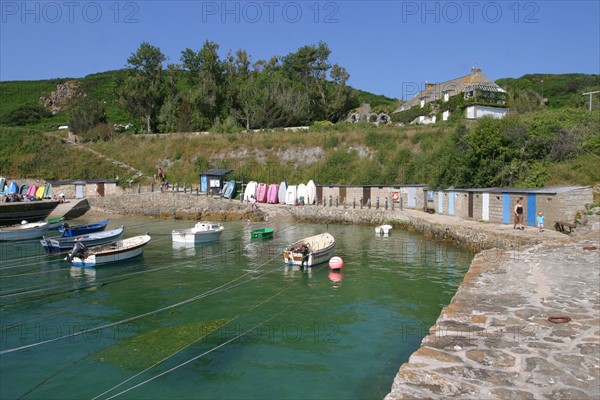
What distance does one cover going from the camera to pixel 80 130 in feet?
223

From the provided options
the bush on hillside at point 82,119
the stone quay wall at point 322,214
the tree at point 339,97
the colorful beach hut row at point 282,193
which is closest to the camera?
the stone quay wall at point 322,214

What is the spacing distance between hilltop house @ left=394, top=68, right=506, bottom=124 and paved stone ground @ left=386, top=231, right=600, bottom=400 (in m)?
45.0

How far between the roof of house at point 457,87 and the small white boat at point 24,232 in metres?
50.3

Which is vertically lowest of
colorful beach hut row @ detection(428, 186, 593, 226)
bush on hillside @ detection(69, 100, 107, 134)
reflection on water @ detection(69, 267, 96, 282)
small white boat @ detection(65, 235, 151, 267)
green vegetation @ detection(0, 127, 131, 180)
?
reflection on water @ detection(69, 267, 96, 282)

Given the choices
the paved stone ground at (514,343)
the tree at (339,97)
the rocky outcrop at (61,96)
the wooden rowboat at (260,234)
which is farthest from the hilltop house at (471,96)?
the rocky outcrop at (61,96)

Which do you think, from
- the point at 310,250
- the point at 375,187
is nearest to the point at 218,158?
the point at 375,187

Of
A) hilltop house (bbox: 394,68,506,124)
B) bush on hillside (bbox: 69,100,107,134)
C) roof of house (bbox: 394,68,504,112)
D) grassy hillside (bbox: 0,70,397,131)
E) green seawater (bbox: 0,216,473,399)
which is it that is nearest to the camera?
green seawater (bbox: 0,216,473,399)

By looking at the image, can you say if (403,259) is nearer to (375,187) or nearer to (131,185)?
(375,187)

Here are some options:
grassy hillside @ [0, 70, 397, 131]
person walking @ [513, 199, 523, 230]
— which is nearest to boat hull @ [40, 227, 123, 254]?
person walking @ [513, 199, 523, 230]

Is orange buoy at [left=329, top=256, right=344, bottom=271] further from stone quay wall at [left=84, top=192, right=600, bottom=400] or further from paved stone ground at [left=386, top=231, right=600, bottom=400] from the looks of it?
paved stone ground at [left=386, top=231, right=600, bottom=400]

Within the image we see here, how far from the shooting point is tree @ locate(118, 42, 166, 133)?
2697 inches

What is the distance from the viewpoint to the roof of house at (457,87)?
5950 cm

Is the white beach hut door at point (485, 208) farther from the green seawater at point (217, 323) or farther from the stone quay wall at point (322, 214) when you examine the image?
the green seawater at point (217, 323)

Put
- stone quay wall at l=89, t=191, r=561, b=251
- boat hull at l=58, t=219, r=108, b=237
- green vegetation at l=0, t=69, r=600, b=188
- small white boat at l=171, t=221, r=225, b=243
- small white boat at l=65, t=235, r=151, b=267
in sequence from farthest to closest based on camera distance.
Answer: green vegetation at l=0, t=69, r=600, b=188, boat hull at l=58, t=219, r=108, b=237, small white boat at l=171, t=221, r=225, b=243, stone quay wall at l=89, t=191, r=561, b=251, small white boat at l=65, t=235, r=151, b=267
